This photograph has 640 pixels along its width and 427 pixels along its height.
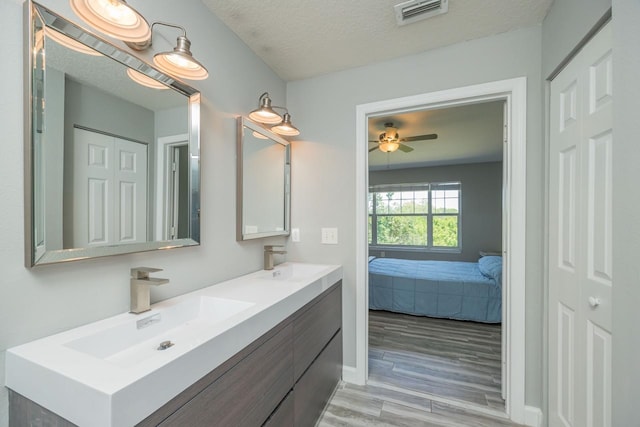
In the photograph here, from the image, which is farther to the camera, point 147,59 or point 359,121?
point 359,121

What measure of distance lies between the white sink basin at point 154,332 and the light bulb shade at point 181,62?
105 cm

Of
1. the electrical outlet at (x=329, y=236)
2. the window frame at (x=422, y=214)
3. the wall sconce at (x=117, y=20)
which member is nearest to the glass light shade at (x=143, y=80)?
the wall sconce at (x=117, y=20)

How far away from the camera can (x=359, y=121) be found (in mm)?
2055

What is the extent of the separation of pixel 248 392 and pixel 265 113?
1.54m

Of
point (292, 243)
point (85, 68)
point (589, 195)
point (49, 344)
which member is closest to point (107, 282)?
point (49, 344)

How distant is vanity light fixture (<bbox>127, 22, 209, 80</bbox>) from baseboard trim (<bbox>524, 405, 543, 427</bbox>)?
2.67 meters

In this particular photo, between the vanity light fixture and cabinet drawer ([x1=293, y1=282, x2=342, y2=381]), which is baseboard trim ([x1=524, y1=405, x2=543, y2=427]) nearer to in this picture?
cabinet drawer ([x1=293, y1=282, x2=342, y2=381])

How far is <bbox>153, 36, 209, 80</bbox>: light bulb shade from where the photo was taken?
1092 mm

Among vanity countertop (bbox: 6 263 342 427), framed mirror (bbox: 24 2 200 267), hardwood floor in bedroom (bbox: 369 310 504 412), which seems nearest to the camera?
vanity countertop (bbox: 6 263 342 427)

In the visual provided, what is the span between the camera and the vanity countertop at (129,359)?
0.60m

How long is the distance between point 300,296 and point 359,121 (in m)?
1.38

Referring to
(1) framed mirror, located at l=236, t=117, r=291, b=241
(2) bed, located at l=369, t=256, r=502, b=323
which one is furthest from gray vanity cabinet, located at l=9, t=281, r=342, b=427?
(2) bed, located at l=369, t=256, r=502, b=323

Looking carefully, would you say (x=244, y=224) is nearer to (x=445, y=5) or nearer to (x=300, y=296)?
(x=300, y=296)

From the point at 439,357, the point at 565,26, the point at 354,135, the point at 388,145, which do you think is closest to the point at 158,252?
the point at 354,135
